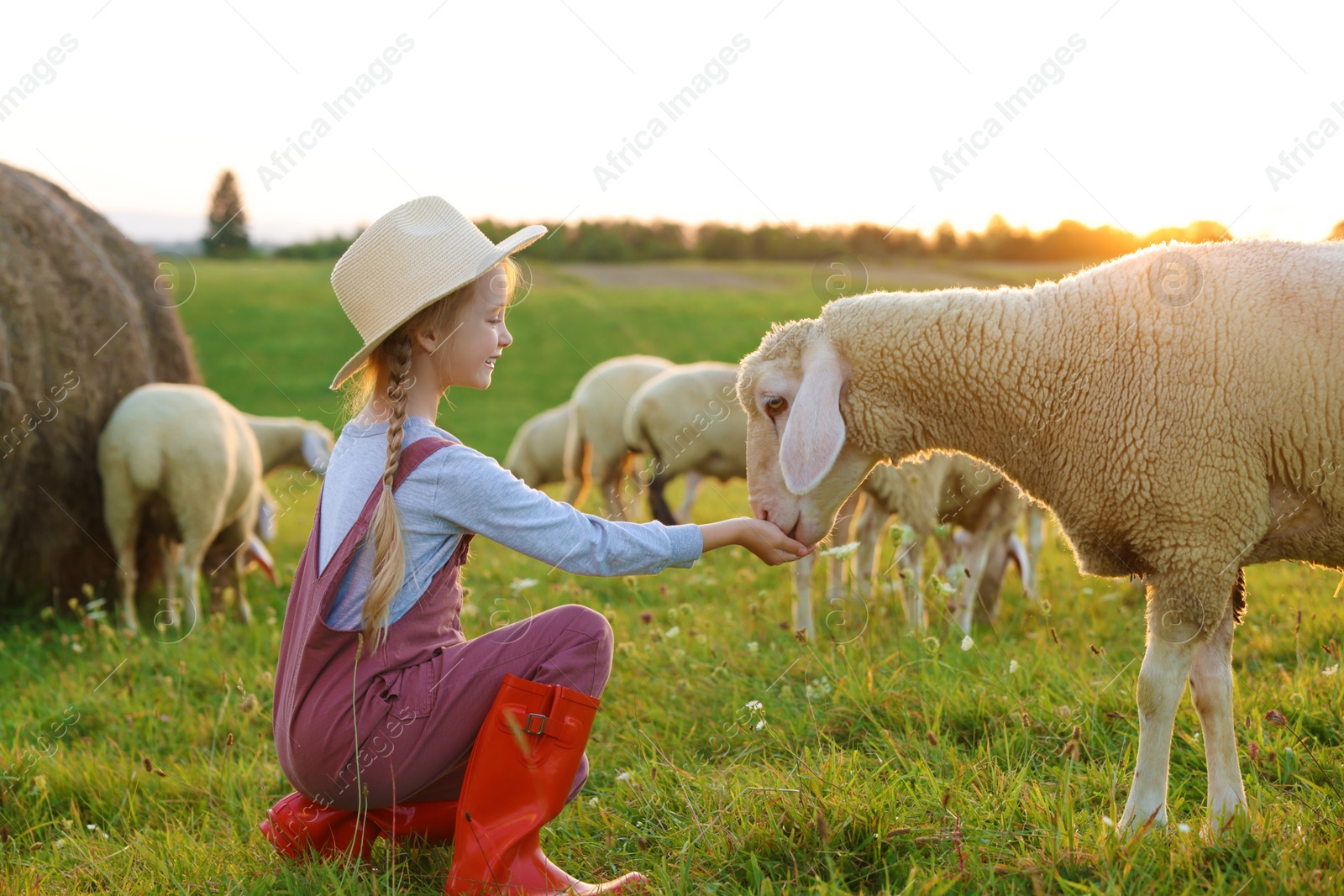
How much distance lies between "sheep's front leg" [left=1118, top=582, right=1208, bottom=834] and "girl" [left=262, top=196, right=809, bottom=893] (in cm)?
111

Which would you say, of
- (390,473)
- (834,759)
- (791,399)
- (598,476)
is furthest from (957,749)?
(598,476)

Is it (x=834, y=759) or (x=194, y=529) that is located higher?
(x=834, y=759)

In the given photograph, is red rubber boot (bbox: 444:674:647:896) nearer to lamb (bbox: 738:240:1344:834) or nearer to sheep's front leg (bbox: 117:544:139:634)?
lamb (bbox: 738:240:1344:834)

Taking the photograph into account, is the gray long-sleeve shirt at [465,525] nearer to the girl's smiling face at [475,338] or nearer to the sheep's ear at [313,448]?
the girl's smiling face at [475,338]

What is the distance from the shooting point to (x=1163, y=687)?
8.18 feet

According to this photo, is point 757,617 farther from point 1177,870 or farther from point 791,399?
point 1177,870

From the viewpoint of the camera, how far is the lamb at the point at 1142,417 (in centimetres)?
245

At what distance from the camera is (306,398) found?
2681cm

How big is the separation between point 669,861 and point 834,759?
510mm

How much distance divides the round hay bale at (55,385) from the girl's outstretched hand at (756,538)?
5.02 m

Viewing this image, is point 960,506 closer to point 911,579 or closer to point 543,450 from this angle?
point 911,579

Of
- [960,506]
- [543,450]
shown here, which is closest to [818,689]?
[960,506]

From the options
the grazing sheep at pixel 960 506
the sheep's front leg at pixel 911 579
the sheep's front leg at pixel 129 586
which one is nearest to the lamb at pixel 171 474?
the sheep's front leg at pixel 129 586

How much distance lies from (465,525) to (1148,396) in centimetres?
166
